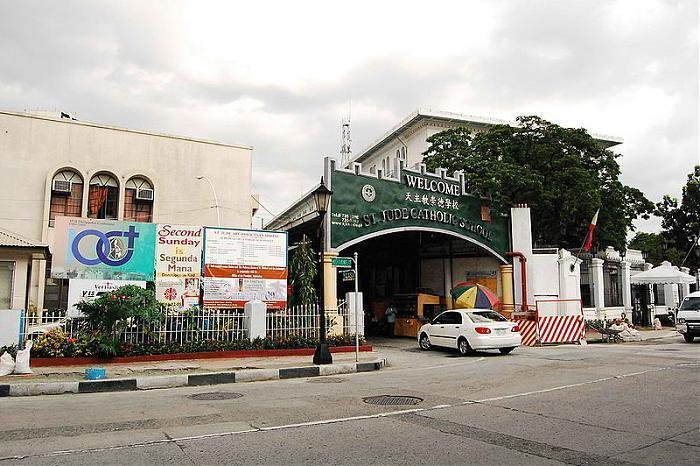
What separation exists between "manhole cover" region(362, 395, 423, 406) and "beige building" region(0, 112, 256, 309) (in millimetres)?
15246

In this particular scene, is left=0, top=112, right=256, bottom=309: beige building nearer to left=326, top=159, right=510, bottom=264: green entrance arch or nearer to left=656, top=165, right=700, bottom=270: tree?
left=326, top=159, right=510, bottom=264: green entrance arch

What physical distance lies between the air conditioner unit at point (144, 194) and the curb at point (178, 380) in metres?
13.7

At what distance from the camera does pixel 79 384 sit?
38.0ft

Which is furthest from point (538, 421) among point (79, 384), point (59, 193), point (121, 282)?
point (59, 193)

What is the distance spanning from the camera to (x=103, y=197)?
2416 centimetres

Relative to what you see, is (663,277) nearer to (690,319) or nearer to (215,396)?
(690,319)

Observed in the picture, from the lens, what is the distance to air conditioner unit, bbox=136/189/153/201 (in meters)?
25.0

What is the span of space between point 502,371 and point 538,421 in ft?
19.4

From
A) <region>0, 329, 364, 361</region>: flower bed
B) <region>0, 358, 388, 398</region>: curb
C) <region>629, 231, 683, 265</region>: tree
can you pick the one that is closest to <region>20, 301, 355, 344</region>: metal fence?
<region>0, 329, 364, 361</region>: flower bed

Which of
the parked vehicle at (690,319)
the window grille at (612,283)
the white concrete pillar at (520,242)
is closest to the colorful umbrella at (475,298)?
the white concrete pillar at (520,242)

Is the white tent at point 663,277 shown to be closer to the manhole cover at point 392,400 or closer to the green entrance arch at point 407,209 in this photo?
the green entrance arch at point 407,209

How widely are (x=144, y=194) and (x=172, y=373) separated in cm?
1346

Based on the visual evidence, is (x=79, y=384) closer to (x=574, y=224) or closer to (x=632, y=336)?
(x=632, y=336)

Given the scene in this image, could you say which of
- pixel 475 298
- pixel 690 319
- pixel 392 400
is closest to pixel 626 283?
pixel 690 319
